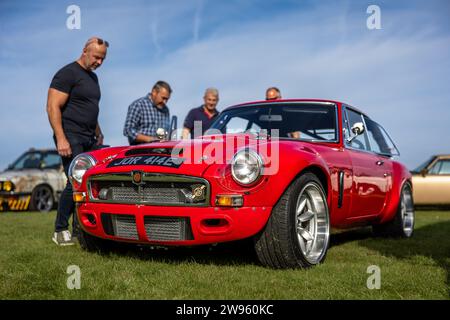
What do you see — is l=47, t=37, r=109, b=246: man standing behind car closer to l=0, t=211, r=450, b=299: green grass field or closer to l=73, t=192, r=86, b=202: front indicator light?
l=0, t=211, r=450, b=299: green grass field

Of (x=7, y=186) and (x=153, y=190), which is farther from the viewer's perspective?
(x=7, y=186)

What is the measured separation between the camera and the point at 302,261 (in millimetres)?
3367

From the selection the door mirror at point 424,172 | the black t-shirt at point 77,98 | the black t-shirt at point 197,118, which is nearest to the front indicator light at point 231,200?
the black t-shirt at point 77,98

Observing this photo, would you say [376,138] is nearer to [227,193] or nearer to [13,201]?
[227,193]

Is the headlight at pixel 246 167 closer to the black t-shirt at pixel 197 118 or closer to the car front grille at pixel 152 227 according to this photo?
the car front grille at pixel 152 227

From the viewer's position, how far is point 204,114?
290 inches

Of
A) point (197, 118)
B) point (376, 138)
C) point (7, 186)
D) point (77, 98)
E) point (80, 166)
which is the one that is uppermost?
point (77, 98)

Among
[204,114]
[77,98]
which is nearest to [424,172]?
[204,114]

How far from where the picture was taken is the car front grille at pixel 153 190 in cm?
328

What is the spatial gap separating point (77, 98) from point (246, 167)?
8.11 ft

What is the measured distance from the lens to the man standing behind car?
475cm
